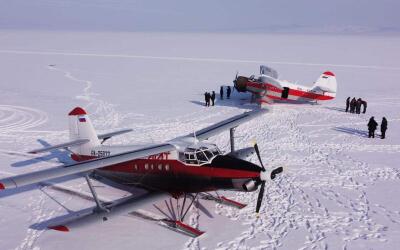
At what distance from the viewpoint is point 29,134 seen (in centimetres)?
2206

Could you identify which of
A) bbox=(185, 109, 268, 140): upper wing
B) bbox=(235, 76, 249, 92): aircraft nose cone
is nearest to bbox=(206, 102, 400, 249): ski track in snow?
bbox=(185, 109, 268, 140): upper wing

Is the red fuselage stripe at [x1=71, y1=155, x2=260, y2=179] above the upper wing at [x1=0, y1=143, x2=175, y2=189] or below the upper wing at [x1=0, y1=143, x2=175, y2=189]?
below

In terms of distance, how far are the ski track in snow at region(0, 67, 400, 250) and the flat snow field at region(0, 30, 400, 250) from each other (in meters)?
0.06

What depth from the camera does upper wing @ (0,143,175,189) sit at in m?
9.84

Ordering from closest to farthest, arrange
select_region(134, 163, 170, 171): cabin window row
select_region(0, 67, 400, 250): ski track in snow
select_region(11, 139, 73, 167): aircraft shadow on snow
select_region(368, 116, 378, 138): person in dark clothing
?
select_region(0, 67, 400, 250): ski track in snow
select_region(134, 163, 170, 171): cabin window row
select_region(11, 139, 73, 167): aircraft shadow on snow
select_region(368, 116, 378, 138): person in dark clothing

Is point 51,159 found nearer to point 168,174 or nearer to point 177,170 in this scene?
point 168,174

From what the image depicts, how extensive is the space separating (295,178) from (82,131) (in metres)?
9.01

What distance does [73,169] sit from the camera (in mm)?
10930

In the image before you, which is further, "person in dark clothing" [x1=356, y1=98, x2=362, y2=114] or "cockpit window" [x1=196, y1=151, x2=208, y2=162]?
"person in dark clothing" [x1=356, y1=98, x2=362, y2=114]

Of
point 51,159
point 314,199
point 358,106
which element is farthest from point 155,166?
point 358,106

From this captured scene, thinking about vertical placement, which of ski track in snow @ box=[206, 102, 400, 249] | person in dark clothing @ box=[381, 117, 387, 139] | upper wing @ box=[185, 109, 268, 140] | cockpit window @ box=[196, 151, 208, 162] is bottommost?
ski track in snow @ box=[206, 102, 400, 249]

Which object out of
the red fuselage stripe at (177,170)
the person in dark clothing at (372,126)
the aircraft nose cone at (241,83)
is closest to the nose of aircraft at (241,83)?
the aircraft nose cone at (241,83)

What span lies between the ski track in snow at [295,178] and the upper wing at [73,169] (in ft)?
8.34

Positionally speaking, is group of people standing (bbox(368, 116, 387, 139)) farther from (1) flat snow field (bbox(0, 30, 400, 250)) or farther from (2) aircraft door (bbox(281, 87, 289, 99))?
(2) aircraft door (bbox(281, 87, 289, 99))
